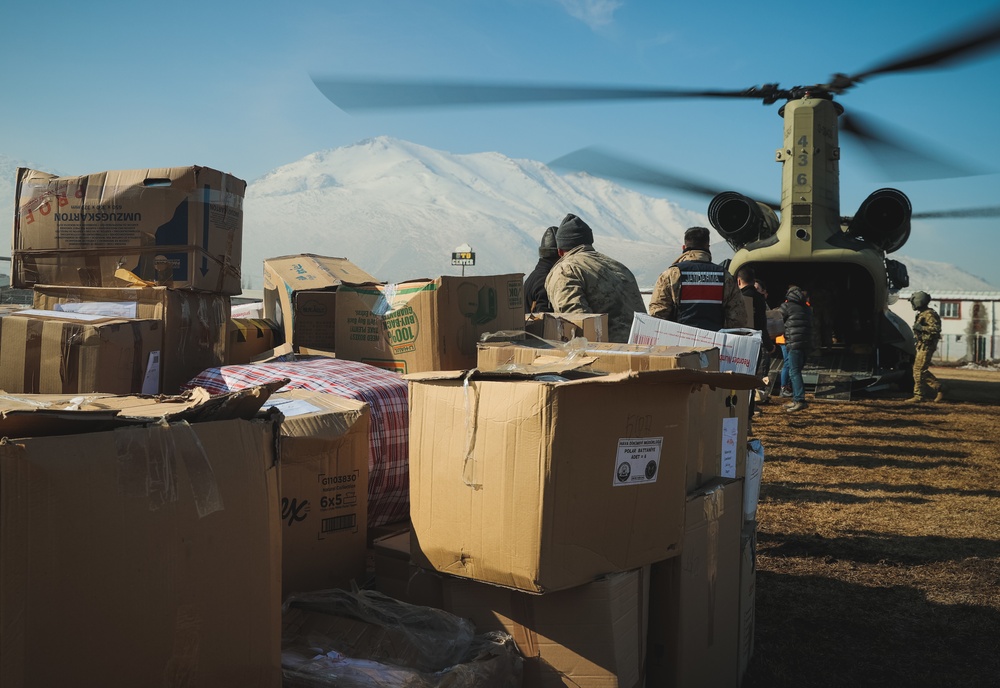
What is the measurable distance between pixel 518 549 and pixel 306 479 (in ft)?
2.19

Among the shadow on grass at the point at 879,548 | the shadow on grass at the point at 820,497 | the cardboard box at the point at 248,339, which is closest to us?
the cardboard box at the point at 248,339

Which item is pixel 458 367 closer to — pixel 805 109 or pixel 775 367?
pixel 805 109

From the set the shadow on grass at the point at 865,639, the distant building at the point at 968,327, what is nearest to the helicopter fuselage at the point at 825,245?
the shadow on grass at the point at 865,639

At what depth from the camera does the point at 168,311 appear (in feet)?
9.58

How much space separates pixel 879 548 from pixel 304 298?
309cm

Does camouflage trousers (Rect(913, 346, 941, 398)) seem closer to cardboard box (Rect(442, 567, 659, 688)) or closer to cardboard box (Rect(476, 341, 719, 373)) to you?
cardboard box (Rect(476, 341, 719, 373))

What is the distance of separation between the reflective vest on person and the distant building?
18085mm

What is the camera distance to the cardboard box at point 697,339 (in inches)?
140

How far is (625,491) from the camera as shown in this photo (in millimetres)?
1988

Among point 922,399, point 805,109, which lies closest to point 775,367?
point 922,399

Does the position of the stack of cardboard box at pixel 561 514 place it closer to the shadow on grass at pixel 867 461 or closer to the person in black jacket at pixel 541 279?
the person in black jacket at pixel 541 279

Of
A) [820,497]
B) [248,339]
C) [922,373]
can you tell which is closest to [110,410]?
[248,339]

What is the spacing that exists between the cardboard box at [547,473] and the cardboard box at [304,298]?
1.43 meters

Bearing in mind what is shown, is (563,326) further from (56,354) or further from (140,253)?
(56,354)
